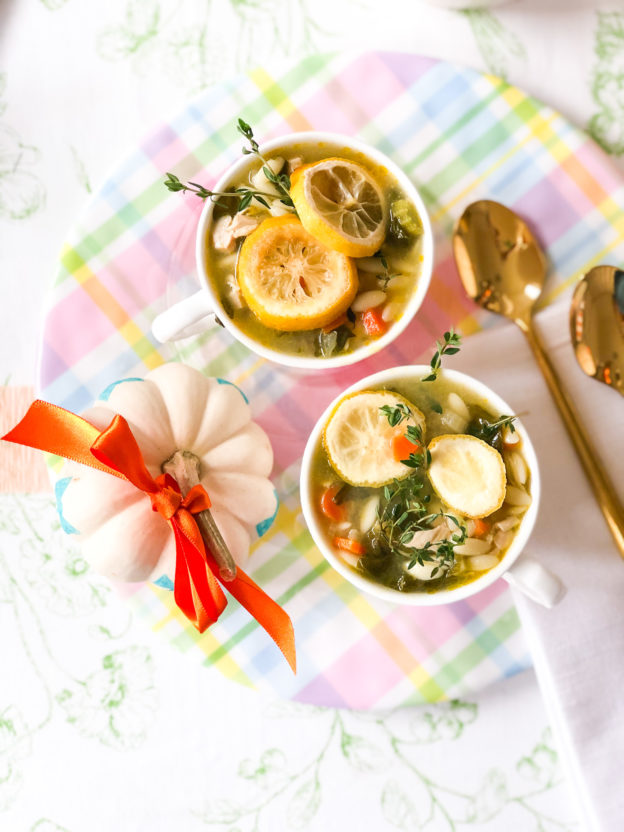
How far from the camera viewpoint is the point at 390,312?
1259mm

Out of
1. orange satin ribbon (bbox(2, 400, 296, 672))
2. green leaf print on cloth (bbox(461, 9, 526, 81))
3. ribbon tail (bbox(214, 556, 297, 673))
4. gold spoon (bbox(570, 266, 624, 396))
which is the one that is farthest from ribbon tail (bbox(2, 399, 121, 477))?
green leaf print on cloth (bbox(461, 9, 526, 81))

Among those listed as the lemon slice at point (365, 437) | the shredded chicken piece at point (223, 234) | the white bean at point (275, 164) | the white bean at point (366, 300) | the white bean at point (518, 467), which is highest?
the white bean at point (275, 164)

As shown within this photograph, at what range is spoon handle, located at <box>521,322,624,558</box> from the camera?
1.32 metres

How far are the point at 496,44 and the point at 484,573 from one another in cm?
100

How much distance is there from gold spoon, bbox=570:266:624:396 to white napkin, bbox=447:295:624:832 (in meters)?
0.02

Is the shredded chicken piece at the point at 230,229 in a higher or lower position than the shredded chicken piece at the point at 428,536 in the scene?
higher

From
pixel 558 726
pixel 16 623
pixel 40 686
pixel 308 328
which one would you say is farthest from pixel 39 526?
pixel 558 726

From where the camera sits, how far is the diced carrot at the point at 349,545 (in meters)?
1.19

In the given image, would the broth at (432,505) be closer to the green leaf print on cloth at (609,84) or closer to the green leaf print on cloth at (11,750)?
the green leaf print on cloth at (609,84)

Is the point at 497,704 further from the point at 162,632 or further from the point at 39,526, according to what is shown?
the point at 39,526

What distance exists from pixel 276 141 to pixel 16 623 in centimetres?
106

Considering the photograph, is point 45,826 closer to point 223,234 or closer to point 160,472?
point 160,472

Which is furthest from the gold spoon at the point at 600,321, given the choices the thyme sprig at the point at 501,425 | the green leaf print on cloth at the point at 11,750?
the green leaf print on cloth at the point at 11,750

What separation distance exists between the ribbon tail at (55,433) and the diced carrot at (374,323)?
48 cm
